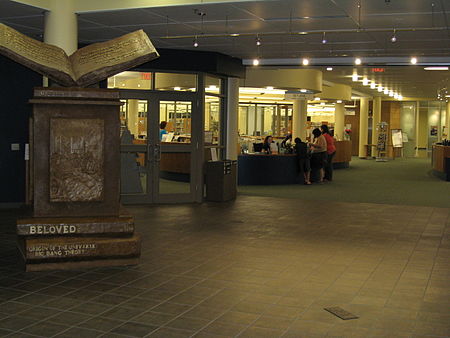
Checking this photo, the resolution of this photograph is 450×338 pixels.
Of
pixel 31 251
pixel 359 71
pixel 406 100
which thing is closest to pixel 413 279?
pixel 31 251

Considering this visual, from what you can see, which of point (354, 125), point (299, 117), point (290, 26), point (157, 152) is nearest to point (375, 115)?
point (354, 125)

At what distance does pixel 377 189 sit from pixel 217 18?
26.2 feet

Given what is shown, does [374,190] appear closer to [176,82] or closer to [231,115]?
[231,115]

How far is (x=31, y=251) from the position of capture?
630cm

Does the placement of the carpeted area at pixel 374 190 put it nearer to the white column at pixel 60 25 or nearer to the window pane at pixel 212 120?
the window pane at pixel 212 120

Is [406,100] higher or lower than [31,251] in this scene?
higher

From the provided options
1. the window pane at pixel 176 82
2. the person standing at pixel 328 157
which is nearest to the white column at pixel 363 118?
the person standing at pixel 328 157

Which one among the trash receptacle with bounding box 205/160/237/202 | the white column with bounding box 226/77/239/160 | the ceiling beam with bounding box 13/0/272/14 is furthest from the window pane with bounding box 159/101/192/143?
the ceiling beam with bounding box 13/0/272/14

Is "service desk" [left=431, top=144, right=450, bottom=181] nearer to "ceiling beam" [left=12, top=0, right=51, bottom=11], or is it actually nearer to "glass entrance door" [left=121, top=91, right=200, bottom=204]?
"glass entrance door" [left=121, top=91, right=200, bottom=204]

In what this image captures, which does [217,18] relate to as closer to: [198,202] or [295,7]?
[295,7]

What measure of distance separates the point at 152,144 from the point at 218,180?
1.51 metres

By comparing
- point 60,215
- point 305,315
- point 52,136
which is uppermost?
point 52,136

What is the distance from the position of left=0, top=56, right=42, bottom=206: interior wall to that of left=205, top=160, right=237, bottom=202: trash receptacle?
351 centimetres

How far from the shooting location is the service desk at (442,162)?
18297mm
